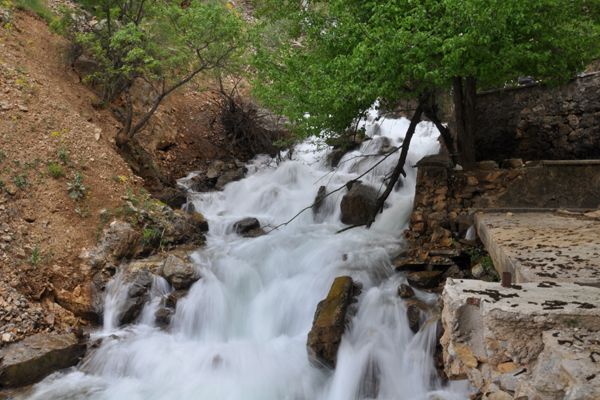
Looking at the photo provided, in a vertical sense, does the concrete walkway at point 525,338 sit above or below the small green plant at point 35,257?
below

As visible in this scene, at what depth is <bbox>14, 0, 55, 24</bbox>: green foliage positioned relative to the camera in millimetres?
12891

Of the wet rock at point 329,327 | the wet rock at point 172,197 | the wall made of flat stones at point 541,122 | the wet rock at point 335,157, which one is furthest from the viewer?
the wet rock at point 335,157

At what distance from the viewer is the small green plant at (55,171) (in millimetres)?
8805

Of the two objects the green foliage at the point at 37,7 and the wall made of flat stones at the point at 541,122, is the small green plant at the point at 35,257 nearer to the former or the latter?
the green foliage at the point at 37,7

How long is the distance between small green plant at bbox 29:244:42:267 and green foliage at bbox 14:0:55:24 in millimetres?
7989

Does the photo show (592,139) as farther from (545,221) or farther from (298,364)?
(298,364)

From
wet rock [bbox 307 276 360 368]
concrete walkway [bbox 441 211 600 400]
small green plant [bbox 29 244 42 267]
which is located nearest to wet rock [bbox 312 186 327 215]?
wet rock [bbox 307 276 360 368]

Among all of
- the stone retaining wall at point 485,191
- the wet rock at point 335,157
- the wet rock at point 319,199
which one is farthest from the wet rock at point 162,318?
the wet rock at point 335,157

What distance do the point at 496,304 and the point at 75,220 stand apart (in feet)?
25.2

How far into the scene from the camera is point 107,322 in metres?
7.48

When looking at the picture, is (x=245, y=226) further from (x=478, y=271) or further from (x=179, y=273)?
(x=478, y=271)

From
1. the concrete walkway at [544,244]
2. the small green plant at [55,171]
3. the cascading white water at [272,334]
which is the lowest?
the cascading white water at [272,334]

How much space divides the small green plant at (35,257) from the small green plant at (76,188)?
4.53ft

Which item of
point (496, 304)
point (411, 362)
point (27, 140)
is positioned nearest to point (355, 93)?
point (411, 362)
